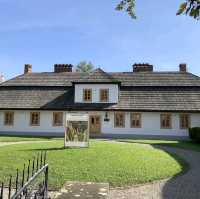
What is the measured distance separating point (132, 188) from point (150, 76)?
67.0 ft

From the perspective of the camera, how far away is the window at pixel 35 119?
2428 cm

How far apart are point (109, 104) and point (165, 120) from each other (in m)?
5.45

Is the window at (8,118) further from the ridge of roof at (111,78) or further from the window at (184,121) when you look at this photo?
the window at (184,121)

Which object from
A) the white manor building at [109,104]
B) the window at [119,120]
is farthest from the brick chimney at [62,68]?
the window at [119,120]

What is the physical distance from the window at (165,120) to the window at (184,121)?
108 cm

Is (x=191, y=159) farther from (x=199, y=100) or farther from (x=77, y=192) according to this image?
(x=199, y=100)

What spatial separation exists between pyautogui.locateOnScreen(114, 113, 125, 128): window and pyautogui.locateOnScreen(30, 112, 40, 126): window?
25.0 feet

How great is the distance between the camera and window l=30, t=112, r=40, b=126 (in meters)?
24.3

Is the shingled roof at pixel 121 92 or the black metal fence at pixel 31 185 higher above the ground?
the shingled roof at pixel 121 92

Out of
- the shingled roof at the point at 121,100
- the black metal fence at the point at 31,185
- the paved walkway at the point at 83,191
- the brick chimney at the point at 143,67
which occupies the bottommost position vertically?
the paved walkway at the point at 83,191

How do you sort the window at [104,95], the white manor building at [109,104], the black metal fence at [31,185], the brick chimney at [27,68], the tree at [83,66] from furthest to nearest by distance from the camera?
1. the tree at [83,66]
2. the brick chimney at [27,68]
3. the window at [104,95]
4. the white manor building at [109,104]
5. the black metal fence at [31,185]

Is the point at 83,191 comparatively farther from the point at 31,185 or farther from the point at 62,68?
the point at 62,68

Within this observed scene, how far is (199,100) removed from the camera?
75.6ft

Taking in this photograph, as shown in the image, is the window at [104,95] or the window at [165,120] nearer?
the window at [165,120]
